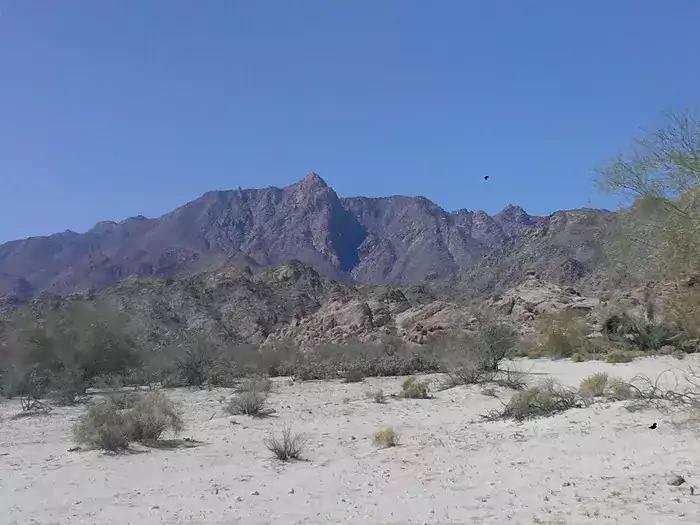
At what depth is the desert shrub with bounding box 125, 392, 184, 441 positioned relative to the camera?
1396 cm

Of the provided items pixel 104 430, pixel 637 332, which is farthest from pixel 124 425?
pixel 637 332

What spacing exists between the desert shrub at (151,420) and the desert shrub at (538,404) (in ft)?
23.2

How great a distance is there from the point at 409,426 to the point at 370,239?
409 feet

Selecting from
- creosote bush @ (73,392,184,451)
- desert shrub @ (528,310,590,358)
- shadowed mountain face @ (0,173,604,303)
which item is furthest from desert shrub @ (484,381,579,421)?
shadowed mountain face @ (0,173,604,303)

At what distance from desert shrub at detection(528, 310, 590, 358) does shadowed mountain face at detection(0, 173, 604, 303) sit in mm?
35800

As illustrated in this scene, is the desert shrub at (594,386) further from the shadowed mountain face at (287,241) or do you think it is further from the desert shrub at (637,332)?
the shadowed mountain face at (287,241)

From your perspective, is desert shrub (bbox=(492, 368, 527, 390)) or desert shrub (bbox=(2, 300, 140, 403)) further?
desert shrub (bbox=(2, 300, 140, 403))

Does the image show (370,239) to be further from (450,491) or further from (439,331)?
(450,491)

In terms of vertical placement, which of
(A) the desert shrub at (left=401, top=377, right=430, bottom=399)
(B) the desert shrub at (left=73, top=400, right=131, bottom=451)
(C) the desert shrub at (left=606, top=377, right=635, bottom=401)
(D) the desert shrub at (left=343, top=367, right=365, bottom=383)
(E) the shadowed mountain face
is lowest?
(D) the desert shrub at (left=343, top=367, right=365, bottom=383)

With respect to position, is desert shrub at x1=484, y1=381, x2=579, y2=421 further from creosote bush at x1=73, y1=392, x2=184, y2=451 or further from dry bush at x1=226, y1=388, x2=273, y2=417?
creosote bush at x1=73, y1=392, x2=184, y2=451

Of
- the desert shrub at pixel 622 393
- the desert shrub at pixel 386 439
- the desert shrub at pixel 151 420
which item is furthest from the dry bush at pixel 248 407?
the desert shrub at pixel 622 393

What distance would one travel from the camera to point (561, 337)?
34.0 m

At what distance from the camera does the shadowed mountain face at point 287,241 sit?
289 ft

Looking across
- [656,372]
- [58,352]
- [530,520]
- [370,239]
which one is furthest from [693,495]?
[370,239]
